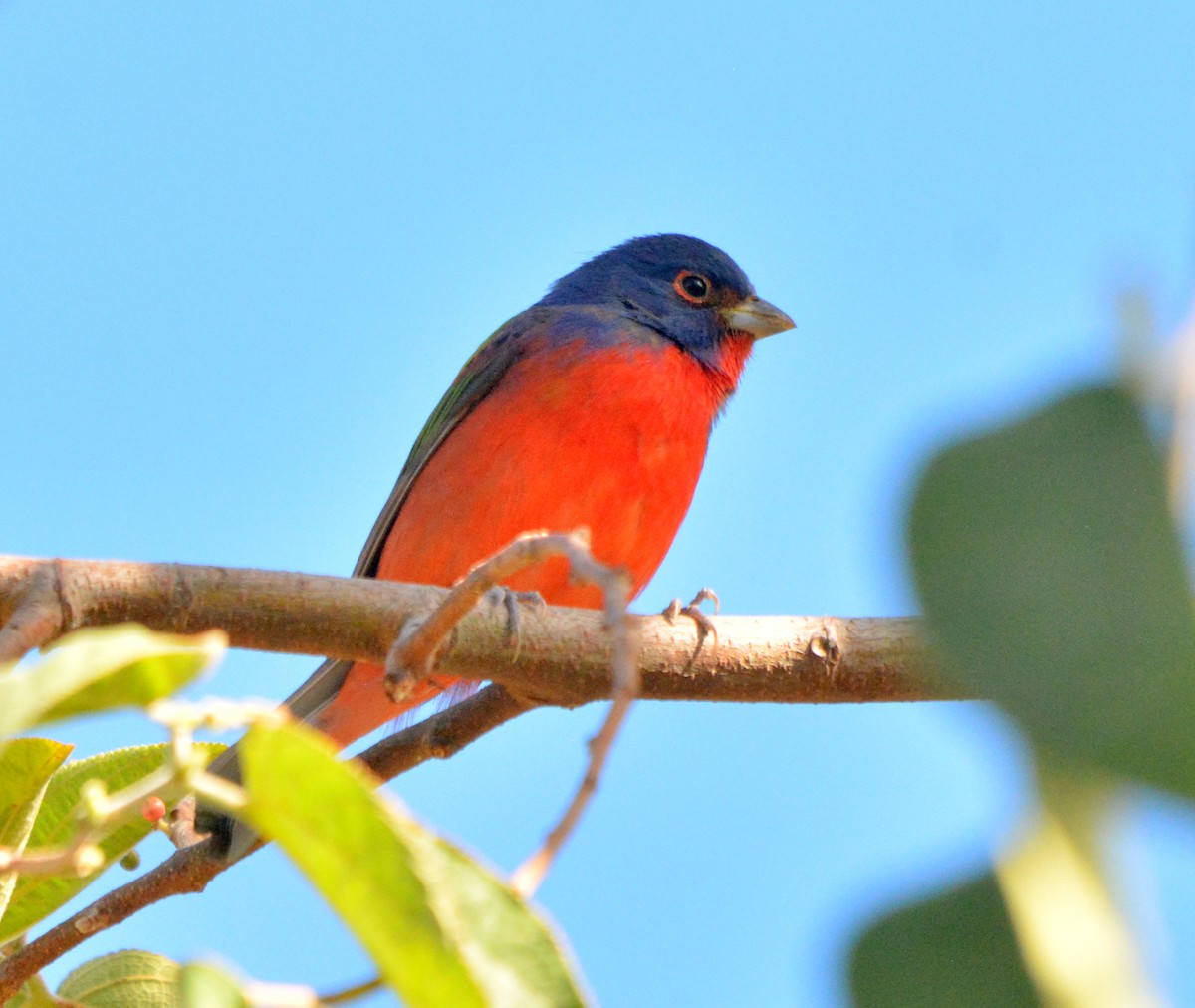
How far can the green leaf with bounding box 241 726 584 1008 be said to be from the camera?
102cm

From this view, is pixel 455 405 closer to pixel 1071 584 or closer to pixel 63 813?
pixel 63 813

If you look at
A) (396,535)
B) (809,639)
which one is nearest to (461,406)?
(396,535)

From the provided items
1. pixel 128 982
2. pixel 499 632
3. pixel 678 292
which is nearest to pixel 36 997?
pixel 128 982

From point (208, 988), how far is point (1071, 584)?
2.81 ft

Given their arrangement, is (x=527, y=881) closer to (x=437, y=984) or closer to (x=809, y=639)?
(x=437, y=984)

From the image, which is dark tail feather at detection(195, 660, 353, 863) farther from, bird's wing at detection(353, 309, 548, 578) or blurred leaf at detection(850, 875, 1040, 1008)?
blurred leaf at detection(850, 875, 1040, 1008)

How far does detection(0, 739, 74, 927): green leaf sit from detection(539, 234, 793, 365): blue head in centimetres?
436

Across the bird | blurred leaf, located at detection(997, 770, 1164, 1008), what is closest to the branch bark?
the bird

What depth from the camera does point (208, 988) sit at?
1198 mm

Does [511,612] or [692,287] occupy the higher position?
[692,287]

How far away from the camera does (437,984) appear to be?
3.29 ft

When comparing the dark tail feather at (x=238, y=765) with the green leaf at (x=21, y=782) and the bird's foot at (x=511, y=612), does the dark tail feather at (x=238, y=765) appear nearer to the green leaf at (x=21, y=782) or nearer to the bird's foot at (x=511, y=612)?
the green leaf at (x=21, y=782)

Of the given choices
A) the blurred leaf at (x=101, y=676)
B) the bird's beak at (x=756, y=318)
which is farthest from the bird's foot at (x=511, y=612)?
the bird's beak at (x=756, y=318)

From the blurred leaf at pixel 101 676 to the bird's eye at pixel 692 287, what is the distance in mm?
6028
